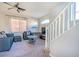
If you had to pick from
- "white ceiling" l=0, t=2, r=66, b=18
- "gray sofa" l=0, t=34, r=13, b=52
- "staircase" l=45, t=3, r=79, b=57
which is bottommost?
"gray sofa" l=0, t=34, r=13, b=52

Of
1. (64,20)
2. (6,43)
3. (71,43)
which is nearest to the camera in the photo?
(71,43)

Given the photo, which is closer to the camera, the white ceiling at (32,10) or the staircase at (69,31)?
the staircase at (69,31)

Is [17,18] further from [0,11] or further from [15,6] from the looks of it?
[0,11]

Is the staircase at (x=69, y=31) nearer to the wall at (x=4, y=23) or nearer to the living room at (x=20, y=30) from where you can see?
the living room at (x=20, y=30)

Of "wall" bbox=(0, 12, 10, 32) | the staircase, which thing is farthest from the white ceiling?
the staircase

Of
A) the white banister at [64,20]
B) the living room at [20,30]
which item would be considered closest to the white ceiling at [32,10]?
the living room at [20,30]

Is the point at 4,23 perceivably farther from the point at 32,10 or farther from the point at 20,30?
the point at 32,10

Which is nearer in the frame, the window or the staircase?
the staircase

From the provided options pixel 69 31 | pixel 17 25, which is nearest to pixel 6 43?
pixel 17 25

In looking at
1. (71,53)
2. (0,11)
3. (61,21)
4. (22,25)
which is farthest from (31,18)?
(71,53)

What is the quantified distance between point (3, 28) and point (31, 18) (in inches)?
47.8

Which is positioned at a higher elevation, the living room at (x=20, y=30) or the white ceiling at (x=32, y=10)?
Answer: the white ceiling at (x=32, y=10)

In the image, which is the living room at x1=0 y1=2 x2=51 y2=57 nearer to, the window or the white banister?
the window

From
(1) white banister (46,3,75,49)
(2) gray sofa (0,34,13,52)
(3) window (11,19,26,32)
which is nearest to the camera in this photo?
(1) white banister (46,3,75,49)
